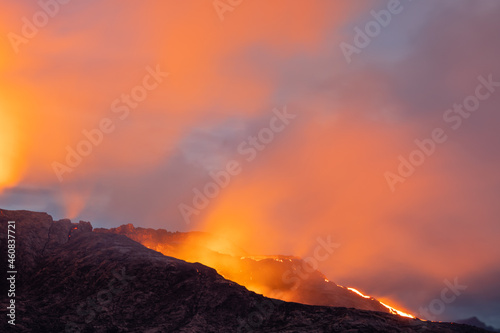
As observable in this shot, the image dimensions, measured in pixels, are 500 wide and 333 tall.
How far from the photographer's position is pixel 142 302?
2666 cm

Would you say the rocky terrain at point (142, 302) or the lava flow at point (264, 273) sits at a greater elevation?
the lava flow at point (264, 273)

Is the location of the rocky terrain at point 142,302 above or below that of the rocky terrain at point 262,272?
below

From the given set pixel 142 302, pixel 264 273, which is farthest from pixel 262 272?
pixel 142 302

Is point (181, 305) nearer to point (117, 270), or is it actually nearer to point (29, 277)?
point (117, 270)

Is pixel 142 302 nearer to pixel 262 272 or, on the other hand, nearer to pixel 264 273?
pixel 262 272

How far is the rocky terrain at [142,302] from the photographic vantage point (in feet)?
76.8

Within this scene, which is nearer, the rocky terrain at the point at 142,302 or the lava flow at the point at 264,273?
the rocky terrain at the point at 142,302

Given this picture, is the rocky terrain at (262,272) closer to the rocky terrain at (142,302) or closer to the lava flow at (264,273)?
the lava flow at (264,273)

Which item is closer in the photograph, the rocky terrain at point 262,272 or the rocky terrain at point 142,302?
the rocky terrain at point 142,302

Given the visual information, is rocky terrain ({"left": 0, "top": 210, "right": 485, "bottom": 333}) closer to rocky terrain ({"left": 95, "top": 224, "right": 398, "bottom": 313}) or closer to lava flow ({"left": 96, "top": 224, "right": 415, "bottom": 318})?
rocky terrain ({"left": 95, "top": 224, "right": 398, "bottom": 313})

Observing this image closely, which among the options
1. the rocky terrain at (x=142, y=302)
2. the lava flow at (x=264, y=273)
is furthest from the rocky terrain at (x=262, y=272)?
the rocky terrain at (x=142, y=302)

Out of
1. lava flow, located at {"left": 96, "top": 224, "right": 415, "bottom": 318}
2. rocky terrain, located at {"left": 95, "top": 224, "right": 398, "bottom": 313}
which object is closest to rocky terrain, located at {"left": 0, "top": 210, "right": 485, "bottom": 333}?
rocky terrain, located at {"left": 95, "top": 224, "right": 398, "bottom": 313}

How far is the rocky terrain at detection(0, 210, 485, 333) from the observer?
76.8ft

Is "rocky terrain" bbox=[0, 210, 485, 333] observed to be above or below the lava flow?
below
